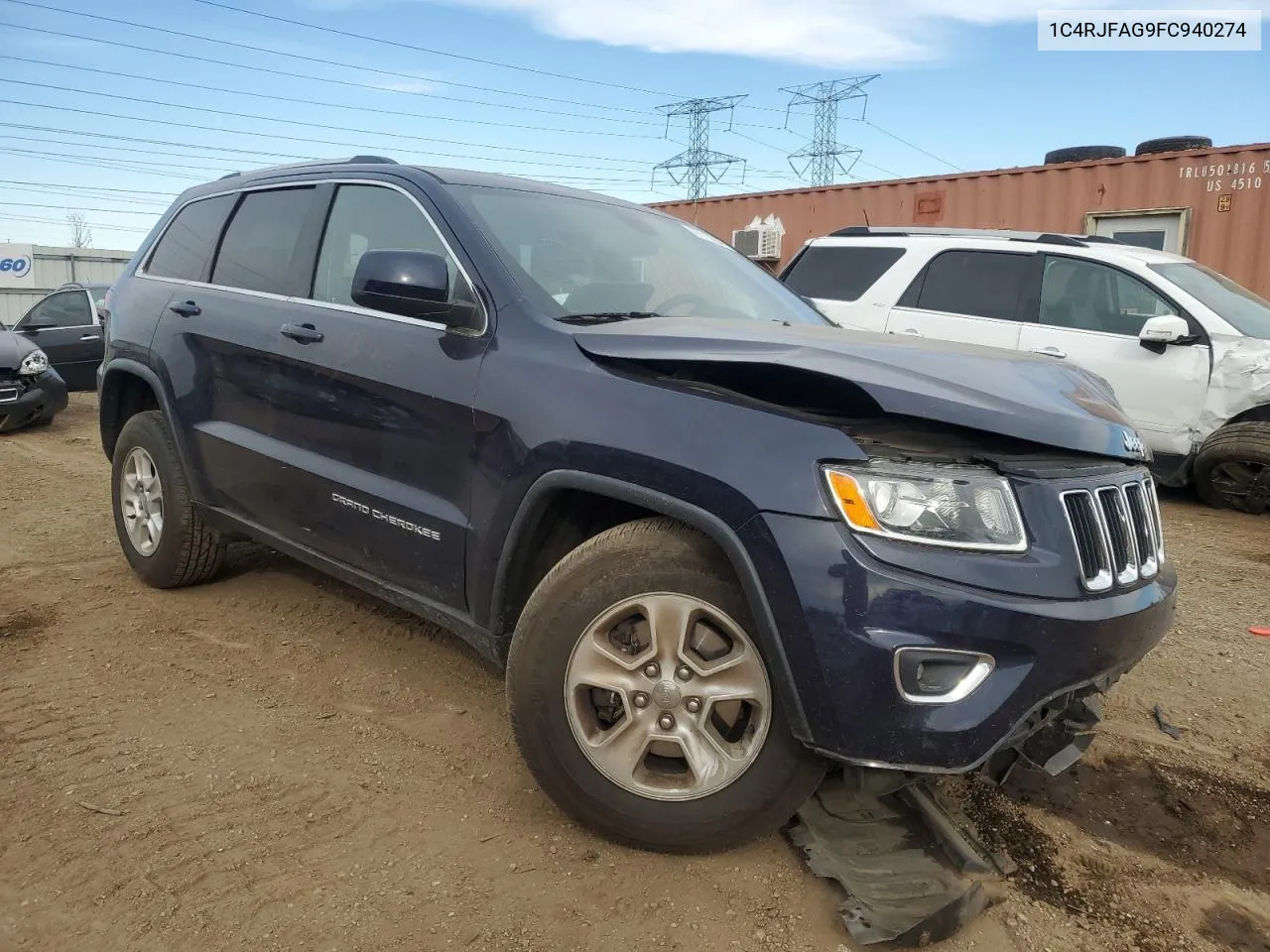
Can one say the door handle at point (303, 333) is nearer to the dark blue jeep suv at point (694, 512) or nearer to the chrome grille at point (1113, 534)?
the dark blue jeep suv at point (694, 512)

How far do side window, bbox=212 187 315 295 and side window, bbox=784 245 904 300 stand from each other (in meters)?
4.76

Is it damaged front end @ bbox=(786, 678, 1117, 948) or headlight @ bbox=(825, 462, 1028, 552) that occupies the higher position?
headlight @ bbox=(825, 462, 1028, 552)

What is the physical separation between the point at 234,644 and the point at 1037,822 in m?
2.99

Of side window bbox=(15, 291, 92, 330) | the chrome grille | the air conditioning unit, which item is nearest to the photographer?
the chrome grille

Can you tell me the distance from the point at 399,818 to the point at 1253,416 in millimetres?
6361

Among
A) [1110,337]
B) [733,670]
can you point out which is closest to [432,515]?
[733,670]

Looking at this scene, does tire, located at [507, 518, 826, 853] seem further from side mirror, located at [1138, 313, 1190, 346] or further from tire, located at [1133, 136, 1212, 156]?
tire, located at [1133, 136, 1212, 156]

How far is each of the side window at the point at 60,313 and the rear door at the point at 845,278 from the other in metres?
9.31

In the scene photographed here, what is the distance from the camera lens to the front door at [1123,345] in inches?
255

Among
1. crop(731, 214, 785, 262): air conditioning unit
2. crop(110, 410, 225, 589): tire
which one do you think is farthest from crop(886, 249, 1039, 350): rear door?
crop(731, 214, 785, 262): air conditioning unit

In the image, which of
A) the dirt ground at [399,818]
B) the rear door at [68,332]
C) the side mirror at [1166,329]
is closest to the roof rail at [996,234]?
the side mirror at [1166,329]

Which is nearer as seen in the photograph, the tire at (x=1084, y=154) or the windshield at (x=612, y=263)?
the windshield at (x=612, y=263)

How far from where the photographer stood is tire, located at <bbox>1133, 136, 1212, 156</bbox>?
1002cm

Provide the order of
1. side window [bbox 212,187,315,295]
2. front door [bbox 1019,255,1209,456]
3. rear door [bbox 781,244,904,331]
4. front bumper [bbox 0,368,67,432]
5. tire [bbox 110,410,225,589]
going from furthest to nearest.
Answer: front bumper [bbox 0,368,67,432]
rear door [bbox 781,244,904,331]
front door [bbox 1019,255,1209,456]
tire [bbox 110,410,225,589]
side window [bbox 212,187,315,295]
